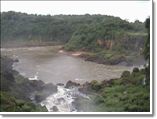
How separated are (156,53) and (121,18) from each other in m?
0.46

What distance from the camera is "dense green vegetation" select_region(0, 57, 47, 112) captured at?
590 cm

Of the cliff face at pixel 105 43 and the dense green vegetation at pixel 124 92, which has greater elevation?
the cliff face at pixel 105 43

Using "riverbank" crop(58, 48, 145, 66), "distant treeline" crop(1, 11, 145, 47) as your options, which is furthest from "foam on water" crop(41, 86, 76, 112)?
"distant treeline" crop(1, 11, 145, 47)

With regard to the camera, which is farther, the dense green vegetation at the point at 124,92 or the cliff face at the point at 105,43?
the cliff face at the point at 105,43

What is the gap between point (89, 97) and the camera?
19.5 feet

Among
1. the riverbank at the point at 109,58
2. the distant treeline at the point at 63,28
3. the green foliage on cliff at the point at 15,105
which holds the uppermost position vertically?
the distant treeline at the point at 63,28

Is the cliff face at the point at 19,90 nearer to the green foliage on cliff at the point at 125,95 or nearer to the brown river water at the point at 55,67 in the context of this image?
the brown river water at the point at 55,67

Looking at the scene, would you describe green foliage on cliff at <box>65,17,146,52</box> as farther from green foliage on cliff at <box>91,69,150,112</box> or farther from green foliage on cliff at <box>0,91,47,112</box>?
green foliage on cliff at <box>0,91,47,112</box>

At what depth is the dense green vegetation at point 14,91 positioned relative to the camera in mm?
5902

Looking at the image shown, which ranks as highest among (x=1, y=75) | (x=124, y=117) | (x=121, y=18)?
(x=121, y=18)

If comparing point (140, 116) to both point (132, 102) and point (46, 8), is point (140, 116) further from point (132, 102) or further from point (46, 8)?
point (46, 8)

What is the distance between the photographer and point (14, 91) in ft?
19.5

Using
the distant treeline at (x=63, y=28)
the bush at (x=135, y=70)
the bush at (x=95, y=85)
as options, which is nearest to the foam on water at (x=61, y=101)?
the bush at (x=95, y=85)

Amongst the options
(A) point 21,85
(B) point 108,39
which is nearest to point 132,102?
(B) point 108,39
